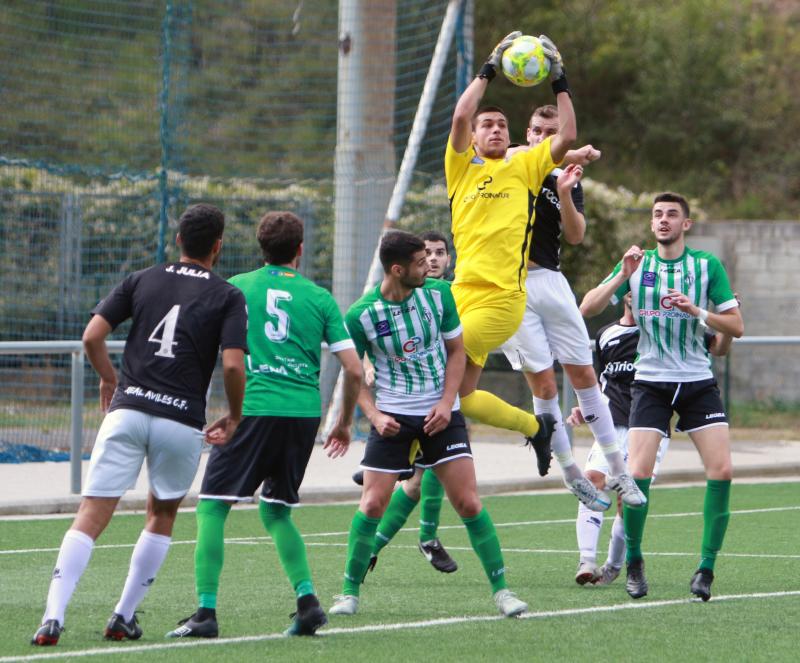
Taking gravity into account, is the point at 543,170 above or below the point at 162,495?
above

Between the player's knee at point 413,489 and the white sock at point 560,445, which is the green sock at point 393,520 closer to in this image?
the player's knee at point 413,489

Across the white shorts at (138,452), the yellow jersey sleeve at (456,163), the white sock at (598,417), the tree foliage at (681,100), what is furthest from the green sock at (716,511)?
the tree foliage at (681,100)

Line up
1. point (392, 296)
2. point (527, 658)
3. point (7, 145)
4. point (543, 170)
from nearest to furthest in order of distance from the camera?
point (527, 658)
point (392, 296)
point (543, 170)
point (7, 145)

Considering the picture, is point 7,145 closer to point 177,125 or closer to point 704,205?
point 177,125

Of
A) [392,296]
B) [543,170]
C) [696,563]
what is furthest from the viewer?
[696,563]

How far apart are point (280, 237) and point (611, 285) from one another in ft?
7.95

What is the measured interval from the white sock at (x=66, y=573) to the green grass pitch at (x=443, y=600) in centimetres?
17

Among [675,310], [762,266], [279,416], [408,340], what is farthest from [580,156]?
[762,266]

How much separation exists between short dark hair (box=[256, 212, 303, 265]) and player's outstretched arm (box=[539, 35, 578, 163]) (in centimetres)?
190

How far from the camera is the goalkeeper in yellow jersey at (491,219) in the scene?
910 centimetres

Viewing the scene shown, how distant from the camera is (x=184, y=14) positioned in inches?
728

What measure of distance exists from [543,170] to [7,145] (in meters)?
15.3

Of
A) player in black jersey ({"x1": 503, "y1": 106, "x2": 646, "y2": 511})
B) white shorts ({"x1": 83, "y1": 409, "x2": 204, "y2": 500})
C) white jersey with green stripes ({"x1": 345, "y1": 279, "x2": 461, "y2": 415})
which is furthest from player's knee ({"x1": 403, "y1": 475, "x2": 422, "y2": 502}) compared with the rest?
white shorts ({"x1": 83, "y1": 409, "x2": 204, "y2": 500})

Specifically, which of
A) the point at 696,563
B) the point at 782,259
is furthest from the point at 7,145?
the point at 696,563
